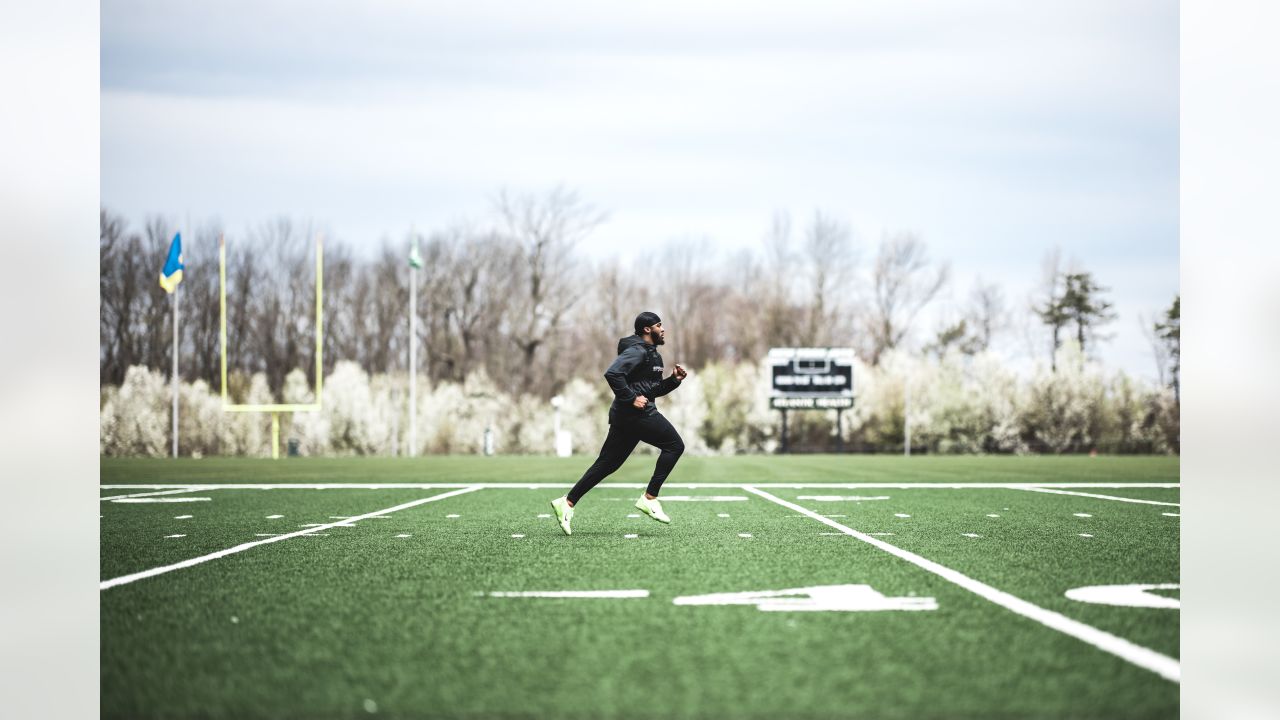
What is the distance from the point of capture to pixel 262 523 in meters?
10.1

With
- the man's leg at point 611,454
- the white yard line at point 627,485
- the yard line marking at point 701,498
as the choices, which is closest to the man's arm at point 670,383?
the man's leg at point 611,454

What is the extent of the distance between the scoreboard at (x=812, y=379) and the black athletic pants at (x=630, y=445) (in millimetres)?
39555

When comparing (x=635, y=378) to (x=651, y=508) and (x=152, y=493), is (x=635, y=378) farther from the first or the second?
(x=152, y=493)

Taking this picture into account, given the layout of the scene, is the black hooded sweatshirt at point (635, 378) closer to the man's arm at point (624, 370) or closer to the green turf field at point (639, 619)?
the man's arm at point (624, 370)

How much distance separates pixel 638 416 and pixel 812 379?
134ft

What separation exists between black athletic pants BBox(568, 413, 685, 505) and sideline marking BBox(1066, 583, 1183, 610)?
3.98 metres

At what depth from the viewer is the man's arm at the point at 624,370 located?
28.6 ft

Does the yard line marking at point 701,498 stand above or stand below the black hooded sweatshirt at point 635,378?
below

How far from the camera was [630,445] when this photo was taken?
30.0 ft

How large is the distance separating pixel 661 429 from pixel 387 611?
428 centimetres

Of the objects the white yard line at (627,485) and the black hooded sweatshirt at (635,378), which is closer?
the black hooded sweatshirt at (635,378)

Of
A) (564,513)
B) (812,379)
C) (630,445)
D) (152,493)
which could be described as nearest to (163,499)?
(152,493)
